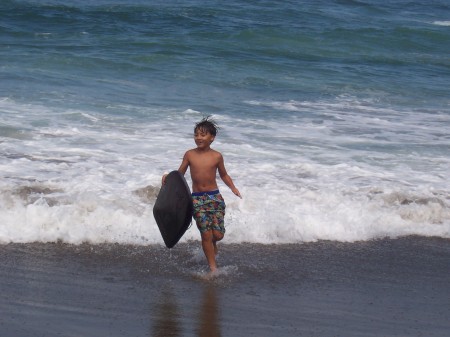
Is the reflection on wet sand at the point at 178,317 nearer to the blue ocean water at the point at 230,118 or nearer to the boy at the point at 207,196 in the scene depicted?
the boy at the point at 207,196

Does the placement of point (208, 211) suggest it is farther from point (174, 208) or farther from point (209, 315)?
point (209, 315)

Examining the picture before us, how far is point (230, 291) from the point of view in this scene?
20.2 feet

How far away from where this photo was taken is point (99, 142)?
35.3ft

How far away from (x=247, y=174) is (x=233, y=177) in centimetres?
20

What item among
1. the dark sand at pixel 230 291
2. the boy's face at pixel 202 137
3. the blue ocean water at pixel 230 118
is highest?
the boy's face at pixel 202 137

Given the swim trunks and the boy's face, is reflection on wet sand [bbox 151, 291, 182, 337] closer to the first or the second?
the swim trunks

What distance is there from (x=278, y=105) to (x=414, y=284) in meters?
7.89

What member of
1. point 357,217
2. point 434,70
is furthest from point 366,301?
point 434,70

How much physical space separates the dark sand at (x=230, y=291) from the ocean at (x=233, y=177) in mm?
20

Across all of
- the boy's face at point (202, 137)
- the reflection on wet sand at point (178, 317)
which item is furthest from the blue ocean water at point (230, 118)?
the reflection on wet sand at point (178, 317)

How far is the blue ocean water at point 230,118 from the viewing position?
8.09 metres

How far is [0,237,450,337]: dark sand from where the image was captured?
17.7 ft

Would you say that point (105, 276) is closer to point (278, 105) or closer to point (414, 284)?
point (414, 284)

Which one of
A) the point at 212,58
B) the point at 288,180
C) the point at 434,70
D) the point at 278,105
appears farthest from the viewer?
the point at 434,70
